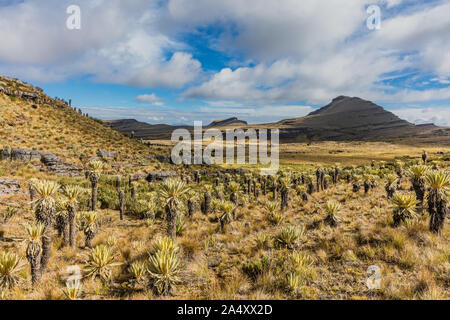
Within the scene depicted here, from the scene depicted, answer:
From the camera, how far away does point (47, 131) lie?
35.0 metres

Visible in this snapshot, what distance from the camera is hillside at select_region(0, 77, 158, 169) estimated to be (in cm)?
3119

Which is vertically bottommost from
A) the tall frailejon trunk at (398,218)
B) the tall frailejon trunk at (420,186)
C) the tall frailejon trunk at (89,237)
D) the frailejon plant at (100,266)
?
the tall frailejon trunk at (89,237)

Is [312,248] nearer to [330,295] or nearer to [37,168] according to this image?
[330,295]

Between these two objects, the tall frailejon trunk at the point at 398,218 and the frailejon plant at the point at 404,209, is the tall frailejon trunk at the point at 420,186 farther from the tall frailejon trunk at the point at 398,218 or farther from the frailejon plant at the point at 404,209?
the tall frailejon trunk at the point at 398,218

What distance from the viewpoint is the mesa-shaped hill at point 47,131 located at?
31078mm

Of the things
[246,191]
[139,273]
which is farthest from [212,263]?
[246,191]

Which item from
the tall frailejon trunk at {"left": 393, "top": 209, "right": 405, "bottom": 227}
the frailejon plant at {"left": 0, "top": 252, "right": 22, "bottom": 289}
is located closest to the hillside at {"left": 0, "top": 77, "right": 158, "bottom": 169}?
the frailejon plant at {"left": 0, "top": 252, "right": 22, "bottom": 289}

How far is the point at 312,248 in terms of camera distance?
342 inches

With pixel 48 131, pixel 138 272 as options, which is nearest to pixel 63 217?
pixel 138 272

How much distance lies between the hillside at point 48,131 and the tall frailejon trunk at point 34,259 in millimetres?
29009

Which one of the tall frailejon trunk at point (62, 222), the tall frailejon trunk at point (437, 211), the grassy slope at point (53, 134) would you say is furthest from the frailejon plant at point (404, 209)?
the grassy slope at point (53, 134)

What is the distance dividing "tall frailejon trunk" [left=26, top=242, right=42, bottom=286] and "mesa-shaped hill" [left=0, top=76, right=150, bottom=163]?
2910 cm
